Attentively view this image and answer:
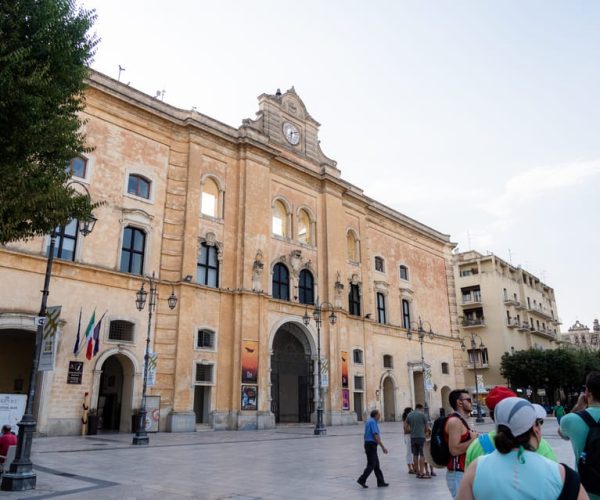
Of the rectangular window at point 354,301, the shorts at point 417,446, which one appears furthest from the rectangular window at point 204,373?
the shorts at point 417,446

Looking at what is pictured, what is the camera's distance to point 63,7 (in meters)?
9.47

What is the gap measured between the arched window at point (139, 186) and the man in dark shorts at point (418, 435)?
1851cm

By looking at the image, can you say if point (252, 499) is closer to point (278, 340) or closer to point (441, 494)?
point (441, 494)

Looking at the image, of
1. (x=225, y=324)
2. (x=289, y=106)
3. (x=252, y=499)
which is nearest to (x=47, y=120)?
(x=252, y=499)

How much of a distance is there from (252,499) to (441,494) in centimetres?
335

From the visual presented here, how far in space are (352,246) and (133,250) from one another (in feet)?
56.1

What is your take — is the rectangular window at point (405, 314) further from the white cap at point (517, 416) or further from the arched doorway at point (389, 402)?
the white cap at point (517, 416)

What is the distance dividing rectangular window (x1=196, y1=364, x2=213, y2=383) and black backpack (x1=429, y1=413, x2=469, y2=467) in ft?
69.4

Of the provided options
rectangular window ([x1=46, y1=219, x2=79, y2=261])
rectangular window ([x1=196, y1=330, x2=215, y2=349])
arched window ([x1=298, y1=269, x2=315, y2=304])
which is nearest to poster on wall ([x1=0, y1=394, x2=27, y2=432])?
rectangular window ([x1=46, y1=219, x2=79, y2=261])

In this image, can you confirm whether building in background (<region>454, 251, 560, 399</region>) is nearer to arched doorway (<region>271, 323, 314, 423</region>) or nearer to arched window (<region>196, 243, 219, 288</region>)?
arched doorway (<region>271, 323, 314, 423</region>)

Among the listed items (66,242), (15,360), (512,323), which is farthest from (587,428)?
(512,323)

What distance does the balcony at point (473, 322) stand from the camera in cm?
5553

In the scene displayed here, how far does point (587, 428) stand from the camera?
4.13m

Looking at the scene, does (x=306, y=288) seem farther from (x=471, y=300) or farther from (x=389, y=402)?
(x=471, y=300)
